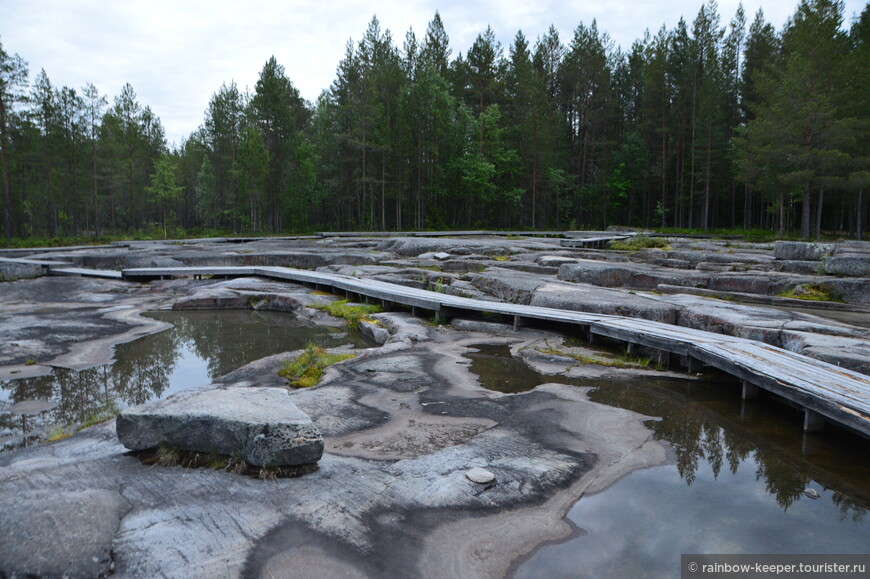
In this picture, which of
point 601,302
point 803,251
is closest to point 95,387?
point 601,302

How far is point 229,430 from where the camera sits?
438cm

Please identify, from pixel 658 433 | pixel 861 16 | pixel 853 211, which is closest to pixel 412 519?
pixel 658 433

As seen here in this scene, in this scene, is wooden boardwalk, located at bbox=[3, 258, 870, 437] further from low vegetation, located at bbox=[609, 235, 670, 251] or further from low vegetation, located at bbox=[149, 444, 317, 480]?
low vegetation, located at bbox=[609, 235, 670, 251]

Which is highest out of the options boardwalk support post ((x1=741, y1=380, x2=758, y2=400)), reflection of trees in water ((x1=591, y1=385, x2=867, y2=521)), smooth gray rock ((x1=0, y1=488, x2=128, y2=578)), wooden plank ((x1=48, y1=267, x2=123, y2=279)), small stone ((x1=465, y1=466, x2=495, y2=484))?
wooden plank ((x1=48, y1=267, x2=123, y2=279))

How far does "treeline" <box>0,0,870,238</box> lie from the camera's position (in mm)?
37812

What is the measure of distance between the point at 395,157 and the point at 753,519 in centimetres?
3900

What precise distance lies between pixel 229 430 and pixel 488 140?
41667mm

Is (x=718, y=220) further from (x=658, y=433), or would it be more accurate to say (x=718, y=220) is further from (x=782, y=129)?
(x=658, y=433)

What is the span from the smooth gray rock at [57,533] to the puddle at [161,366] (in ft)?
10.4

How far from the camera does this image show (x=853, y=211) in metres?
36.7

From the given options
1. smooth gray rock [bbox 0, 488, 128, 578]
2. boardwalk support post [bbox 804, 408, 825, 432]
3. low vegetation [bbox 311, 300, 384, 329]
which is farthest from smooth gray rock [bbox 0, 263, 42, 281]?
boardwalk support post [bbox 804, 408, 825, 432]

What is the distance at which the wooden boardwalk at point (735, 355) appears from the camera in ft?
17.4

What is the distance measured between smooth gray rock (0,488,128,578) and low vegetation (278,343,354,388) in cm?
384

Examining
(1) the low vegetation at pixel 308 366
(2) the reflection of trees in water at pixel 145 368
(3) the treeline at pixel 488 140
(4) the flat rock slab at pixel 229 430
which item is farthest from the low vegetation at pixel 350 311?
(3) the treeline at pixel 488 140
